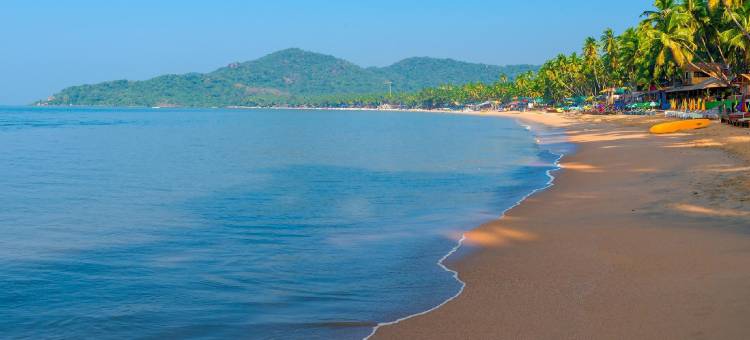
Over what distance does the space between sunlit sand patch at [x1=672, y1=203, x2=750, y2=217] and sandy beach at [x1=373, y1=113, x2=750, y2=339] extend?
2 centimetres

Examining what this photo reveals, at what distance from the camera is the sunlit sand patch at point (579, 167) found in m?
25.7

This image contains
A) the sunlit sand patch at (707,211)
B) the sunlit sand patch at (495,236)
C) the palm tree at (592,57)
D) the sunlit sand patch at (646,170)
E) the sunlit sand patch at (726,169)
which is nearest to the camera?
the sunlit sand patch at (495,236)

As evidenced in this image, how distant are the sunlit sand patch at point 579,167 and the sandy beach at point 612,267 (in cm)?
540

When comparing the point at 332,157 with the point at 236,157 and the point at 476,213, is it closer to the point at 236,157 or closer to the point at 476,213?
the point at 236,157

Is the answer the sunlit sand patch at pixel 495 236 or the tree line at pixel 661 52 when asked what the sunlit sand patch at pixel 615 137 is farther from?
the sunlit sand patch at pixel 495 236

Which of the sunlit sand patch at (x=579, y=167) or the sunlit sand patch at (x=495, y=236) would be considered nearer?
the sunlit sand patch at (x=495, y=236)

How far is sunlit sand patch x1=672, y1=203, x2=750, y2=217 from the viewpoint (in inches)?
530

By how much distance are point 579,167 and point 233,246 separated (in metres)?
17.4

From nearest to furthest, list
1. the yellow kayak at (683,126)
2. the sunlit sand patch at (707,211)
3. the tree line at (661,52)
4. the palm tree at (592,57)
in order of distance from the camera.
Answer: the sunlit sand patch at (707,211), the yellow kayak at (683,126), the tree line at (661,52), the palm tree at (592,57)

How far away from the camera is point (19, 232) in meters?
15.7

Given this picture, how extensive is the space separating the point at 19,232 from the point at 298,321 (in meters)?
10.0

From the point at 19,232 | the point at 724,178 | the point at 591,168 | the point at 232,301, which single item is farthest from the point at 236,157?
the point at 232,301

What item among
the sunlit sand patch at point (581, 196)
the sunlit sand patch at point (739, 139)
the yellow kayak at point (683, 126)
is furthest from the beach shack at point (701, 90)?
the sunlit sand patch at point (581, 196)

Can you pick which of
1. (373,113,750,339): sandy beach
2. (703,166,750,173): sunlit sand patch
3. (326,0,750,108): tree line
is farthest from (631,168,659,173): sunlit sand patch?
(326,0,750,108): tree line
